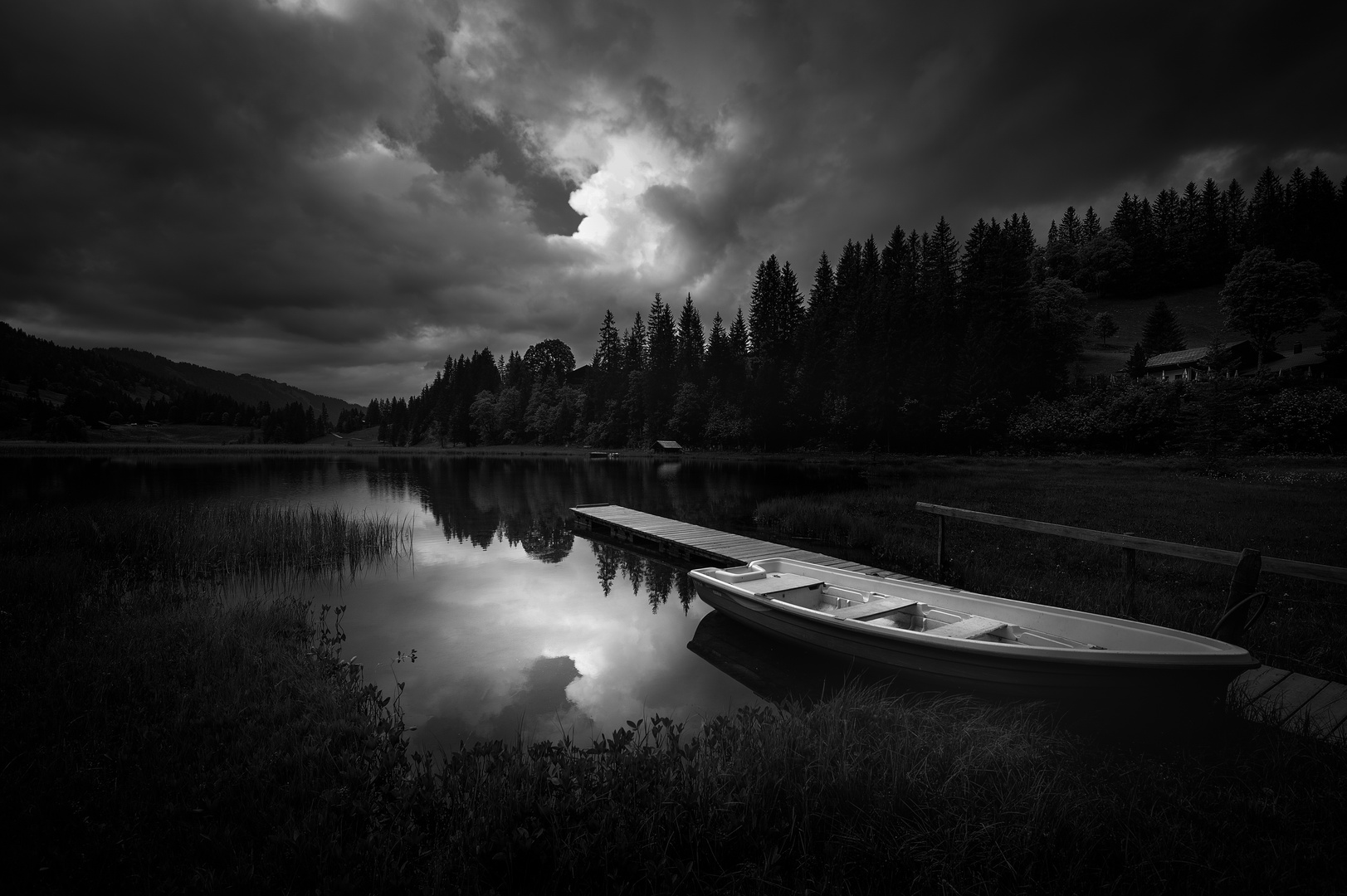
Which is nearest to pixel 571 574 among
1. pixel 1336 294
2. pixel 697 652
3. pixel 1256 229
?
pixel 697 652

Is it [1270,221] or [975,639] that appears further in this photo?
[1270,221]

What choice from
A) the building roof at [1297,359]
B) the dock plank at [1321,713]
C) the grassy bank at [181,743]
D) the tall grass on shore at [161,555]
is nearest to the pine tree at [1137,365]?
the building roof at [1297,359]

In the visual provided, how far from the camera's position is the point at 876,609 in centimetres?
803

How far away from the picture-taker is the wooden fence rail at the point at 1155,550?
5.87 m

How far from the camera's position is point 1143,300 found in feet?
290

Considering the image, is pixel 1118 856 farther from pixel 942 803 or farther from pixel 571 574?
pixel 571 574

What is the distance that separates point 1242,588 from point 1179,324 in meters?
94.9

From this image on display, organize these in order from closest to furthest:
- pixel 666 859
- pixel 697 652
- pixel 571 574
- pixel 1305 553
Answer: pixel 666 859 < pixel 697 652 < pixel 1305 553 < pixel 571 574

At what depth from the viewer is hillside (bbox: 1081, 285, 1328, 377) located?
63.6 m

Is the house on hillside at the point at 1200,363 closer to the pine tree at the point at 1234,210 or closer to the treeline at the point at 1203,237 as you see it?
the treeline at the point at 1203,237

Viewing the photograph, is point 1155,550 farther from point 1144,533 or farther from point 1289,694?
point 1144,533

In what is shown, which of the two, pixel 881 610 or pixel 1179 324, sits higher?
pixel 1179 324

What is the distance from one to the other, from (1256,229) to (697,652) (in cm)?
12083

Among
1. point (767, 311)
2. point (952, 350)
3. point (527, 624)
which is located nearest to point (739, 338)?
point (767, 311)
